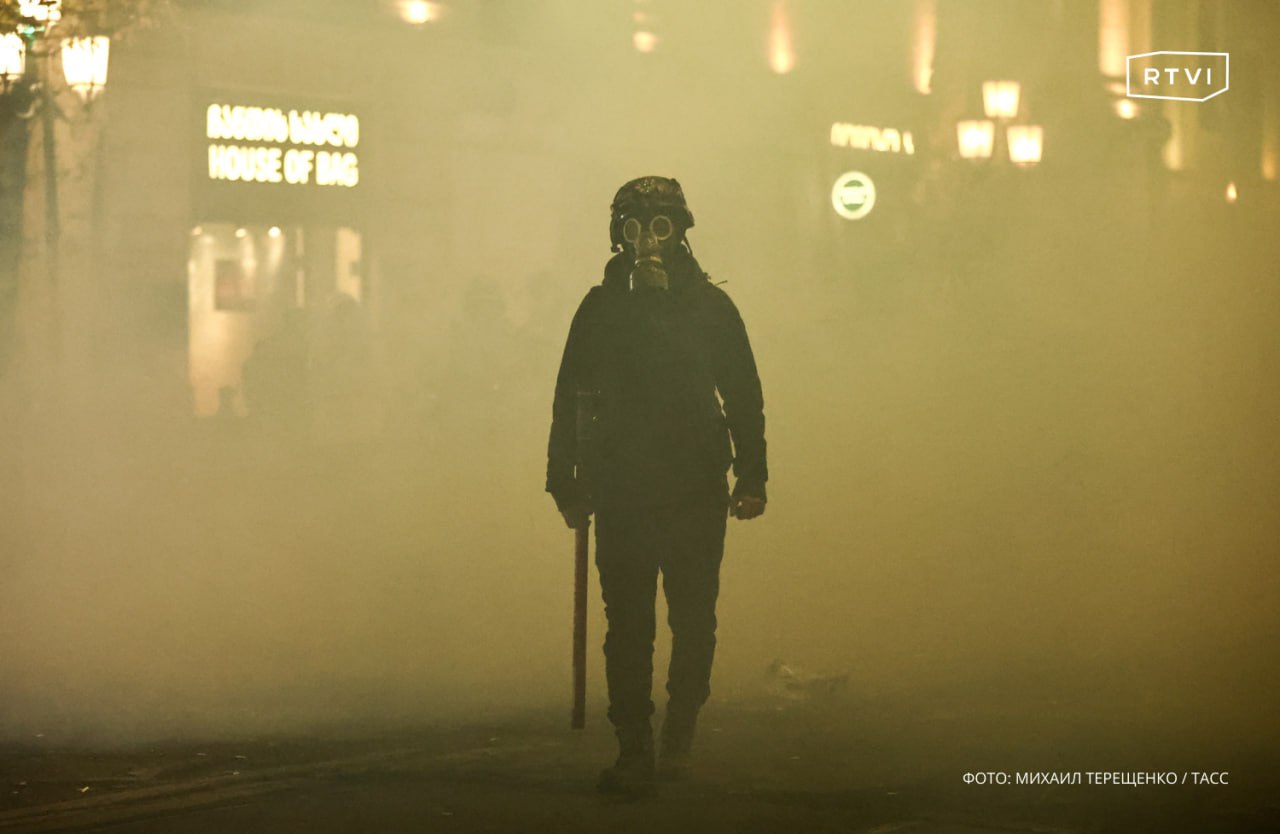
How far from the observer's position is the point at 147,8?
11.2 m

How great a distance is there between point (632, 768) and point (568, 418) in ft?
4.21

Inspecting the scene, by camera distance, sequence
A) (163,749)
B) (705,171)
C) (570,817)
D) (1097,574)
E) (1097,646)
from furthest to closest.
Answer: (705,171), (1097,574), (1097,646), (163,749), (570,817)

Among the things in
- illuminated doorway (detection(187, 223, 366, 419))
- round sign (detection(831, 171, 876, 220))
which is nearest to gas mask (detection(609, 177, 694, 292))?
round sign (detection(831, 171, 876, 220))

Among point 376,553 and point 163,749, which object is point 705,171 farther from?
point 163,749

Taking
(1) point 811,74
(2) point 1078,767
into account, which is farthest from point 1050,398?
(2) point 1078,767

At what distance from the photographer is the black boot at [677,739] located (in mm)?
6516

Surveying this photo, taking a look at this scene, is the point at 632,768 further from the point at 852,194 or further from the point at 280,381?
the point at 280,381

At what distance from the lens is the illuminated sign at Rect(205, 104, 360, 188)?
12.7m

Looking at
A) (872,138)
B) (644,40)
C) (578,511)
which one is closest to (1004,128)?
(872,138)

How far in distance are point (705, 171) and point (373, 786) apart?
650 cm

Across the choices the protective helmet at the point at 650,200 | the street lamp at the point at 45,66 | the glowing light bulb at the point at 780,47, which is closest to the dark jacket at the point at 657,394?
the protective helmet at the point at 650,200

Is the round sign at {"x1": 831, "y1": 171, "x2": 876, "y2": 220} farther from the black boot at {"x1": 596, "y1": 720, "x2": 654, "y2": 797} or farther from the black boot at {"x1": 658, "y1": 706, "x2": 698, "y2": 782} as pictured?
the black boot at {"x1": 596, "y1": 720, "x2": 654, "y2": 797}

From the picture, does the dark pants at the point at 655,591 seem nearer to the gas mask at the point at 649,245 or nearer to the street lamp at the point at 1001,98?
the gas mask at the point at 649,245

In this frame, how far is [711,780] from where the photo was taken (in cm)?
644
